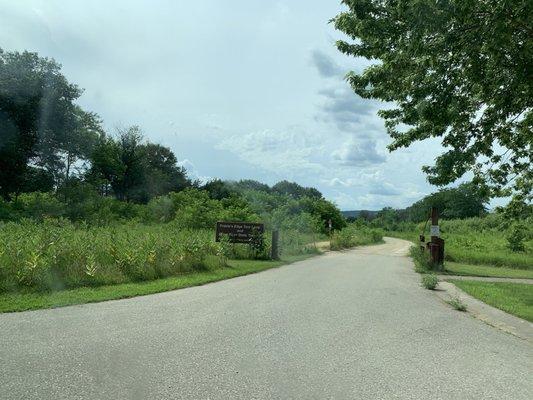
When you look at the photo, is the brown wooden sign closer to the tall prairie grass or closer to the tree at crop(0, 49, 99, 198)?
the tall prairie grass

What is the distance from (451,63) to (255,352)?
6.19m

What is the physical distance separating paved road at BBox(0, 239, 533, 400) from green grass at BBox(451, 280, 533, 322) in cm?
159

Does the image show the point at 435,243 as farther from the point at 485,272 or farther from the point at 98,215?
the point at 98,215

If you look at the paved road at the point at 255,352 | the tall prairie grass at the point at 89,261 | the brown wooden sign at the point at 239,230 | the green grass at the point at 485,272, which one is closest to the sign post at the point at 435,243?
the green grass at the point at 485,272

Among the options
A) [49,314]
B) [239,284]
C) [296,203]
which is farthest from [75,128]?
[49,314]

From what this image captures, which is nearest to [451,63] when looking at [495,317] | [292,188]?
[495,317]

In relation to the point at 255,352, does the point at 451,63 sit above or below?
above

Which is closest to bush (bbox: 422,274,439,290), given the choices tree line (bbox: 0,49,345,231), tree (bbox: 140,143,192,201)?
tree line (bbox: 0,49,345,231)

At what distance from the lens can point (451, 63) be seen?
9.33 meters

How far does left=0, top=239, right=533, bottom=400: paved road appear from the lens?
539 cm

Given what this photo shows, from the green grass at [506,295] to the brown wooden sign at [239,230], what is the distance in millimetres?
8468

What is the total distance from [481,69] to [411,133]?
449 cm

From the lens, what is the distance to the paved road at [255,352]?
539 cm

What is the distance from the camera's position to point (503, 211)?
18.2 meters
